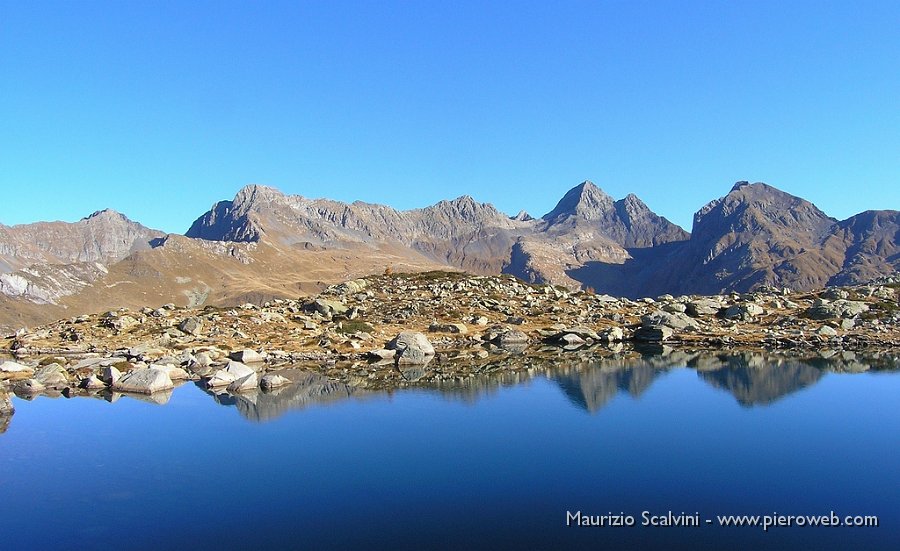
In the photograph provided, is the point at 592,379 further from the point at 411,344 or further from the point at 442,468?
the point at 442,468

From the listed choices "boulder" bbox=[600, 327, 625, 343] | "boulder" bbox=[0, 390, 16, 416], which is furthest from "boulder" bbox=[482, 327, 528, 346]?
"boulder" bbox=[0, 390, 16, 416]

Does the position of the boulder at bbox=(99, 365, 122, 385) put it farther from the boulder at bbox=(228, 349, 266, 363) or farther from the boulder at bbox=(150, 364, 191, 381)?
the boulder at bbox=(228, 349, 266, 363)

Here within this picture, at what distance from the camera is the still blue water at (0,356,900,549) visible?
23.3 m

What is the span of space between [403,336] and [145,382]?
29.5 m

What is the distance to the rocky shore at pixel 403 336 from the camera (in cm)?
5666

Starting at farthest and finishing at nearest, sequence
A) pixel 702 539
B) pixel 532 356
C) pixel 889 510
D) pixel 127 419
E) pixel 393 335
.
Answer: pixel 393 335 < pixel 532 356 < pixel 127 419 < pixel 889 510 < pixel 702 539

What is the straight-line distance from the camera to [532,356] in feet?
240

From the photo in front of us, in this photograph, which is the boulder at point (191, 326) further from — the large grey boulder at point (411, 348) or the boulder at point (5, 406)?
the boulder at point (5, 406)

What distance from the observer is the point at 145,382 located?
51.2 m

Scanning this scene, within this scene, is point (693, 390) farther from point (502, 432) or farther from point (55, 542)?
point (55, 542)

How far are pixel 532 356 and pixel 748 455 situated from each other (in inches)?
1610

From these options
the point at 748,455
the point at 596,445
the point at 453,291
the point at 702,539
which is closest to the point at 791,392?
the point at 748,455

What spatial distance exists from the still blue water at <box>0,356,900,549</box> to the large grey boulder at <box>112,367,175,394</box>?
2974 mm

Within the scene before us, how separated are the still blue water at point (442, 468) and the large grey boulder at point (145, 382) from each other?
2974mm
